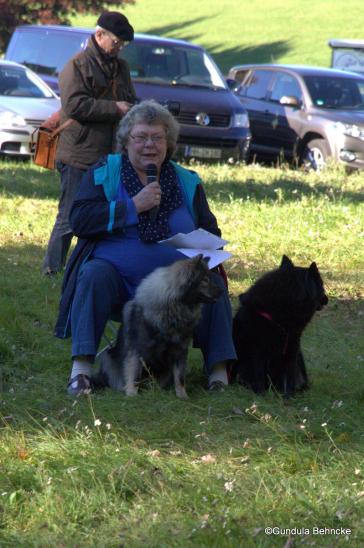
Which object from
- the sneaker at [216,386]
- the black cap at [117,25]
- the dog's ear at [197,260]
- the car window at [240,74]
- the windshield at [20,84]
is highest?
the black cap at [117,25]

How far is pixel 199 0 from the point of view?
6022 centimetres

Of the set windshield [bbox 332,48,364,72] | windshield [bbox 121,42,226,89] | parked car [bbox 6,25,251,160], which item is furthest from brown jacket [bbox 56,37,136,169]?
windshield [bbox 332,48,364,72]

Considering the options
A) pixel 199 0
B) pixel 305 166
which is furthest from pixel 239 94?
pixel 199 0

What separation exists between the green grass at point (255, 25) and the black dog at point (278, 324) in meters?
37.1

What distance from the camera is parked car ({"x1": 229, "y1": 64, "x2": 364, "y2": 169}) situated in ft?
51.6

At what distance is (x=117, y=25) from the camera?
24.3ft

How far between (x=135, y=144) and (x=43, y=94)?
1077 cm

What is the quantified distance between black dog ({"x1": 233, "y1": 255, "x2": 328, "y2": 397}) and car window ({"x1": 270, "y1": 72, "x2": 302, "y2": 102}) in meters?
11.4

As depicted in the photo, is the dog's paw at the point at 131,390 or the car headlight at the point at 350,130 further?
the car headlight at the point at 350,130

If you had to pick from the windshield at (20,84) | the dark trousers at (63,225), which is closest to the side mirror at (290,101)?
the windshield at (20,84)

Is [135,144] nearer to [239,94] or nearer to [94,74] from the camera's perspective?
[94,74]

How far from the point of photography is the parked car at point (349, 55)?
24156mm

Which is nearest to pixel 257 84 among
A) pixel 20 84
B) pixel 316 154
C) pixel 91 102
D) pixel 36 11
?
pixel 316 154

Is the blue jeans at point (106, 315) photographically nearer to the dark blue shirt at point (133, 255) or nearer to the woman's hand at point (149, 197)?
the dark blue shirt at point (133, 255)
